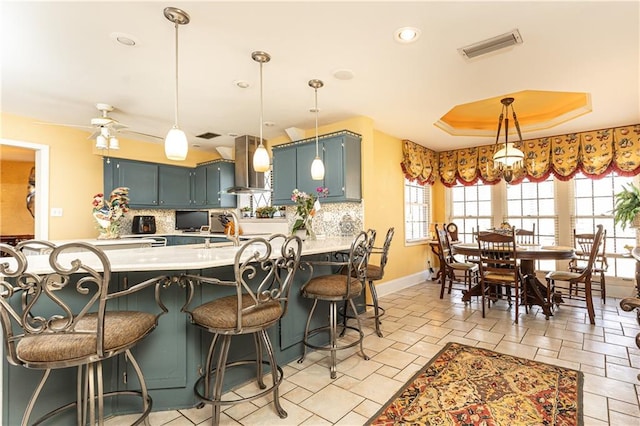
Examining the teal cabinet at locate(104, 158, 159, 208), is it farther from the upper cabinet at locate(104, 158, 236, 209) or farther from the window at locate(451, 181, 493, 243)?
the window at locate(451, 181, 493, 243)

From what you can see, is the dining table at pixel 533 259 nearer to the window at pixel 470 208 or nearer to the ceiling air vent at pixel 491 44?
the window at pixel 470 208

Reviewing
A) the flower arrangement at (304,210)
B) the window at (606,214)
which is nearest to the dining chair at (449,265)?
the window at (606,214)

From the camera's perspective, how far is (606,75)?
294 centimetres

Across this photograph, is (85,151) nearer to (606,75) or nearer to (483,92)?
(483,92)

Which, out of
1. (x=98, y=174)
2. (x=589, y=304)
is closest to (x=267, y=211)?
(x=98, y=174)

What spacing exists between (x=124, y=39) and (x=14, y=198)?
704 centimetres

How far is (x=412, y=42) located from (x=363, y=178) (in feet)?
6.45

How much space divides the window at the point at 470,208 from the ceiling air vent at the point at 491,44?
3853 mm

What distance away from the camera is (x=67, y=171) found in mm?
4547

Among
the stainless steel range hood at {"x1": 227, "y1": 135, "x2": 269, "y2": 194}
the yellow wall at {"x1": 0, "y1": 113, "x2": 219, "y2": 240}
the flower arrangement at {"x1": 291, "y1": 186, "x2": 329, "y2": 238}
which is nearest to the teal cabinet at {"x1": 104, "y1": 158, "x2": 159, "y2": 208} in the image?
the yellow wall at {"x1": 0, "y1": 113, "x2": 219, "y2": 240}

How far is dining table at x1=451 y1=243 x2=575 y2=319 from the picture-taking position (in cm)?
348

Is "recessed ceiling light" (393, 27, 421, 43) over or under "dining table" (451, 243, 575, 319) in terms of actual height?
over

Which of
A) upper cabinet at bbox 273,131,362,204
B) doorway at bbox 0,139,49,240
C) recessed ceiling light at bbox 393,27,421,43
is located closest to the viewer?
recessed ceiling light at bbox 393,27,421,43

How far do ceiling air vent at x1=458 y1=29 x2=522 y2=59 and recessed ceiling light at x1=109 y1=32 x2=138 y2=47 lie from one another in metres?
2.58
